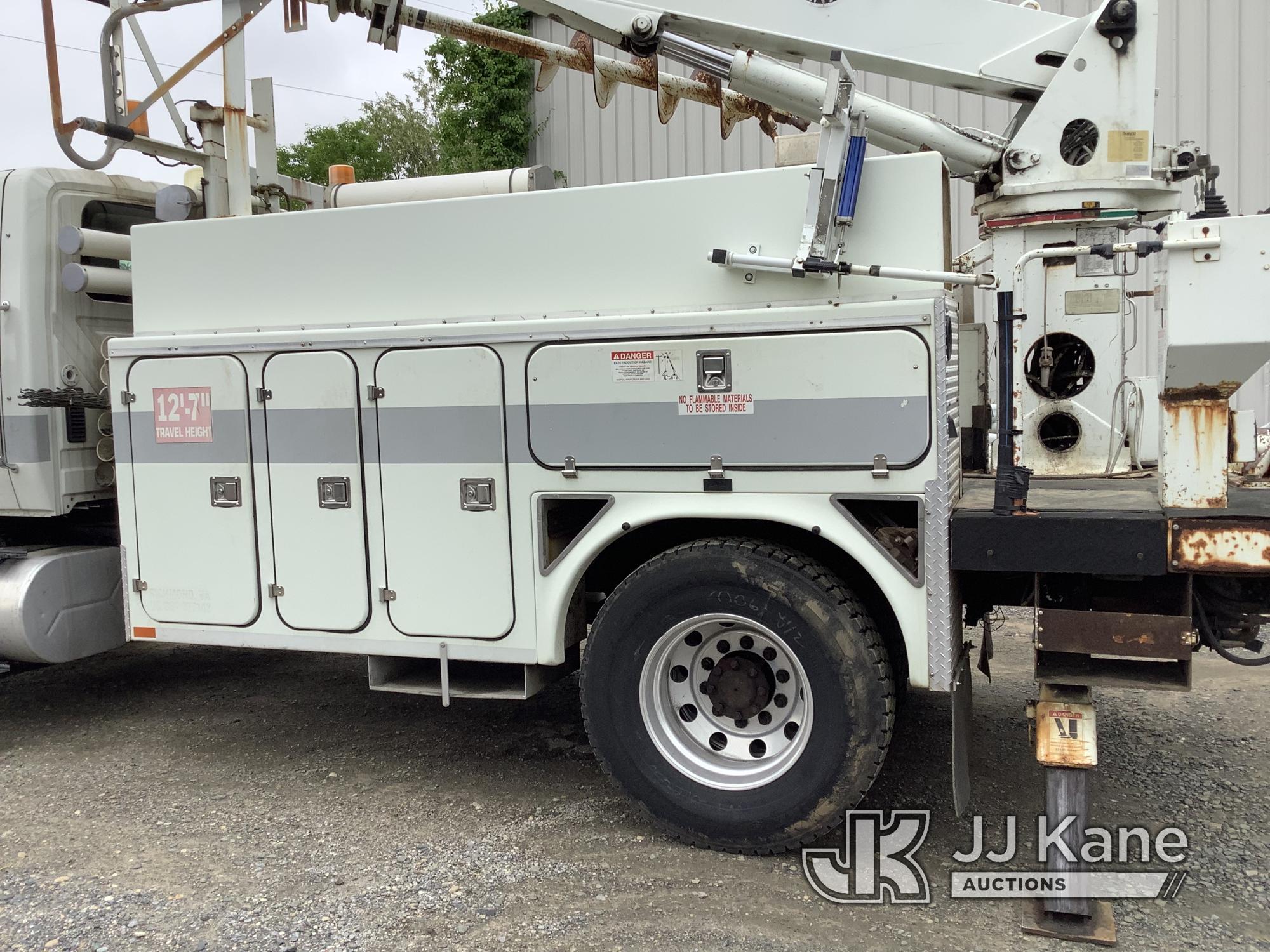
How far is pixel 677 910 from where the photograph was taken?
336 centimetres

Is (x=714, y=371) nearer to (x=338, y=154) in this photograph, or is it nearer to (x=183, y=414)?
(x=183, y=414)

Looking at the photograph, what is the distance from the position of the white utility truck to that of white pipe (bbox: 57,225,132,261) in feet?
0.10

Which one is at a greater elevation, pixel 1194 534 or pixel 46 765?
pixel 1194 534

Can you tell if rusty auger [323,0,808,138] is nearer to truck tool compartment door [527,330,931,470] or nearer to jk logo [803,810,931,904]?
truck tool compartment door [527,330,931,470]

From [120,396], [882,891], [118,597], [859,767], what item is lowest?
[882,891]

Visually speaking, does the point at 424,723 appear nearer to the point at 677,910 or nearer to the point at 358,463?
the point at 358,463

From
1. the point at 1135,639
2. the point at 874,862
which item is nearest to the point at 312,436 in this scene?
the point at 874,862

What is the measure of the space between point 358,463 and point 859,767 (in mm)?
2220

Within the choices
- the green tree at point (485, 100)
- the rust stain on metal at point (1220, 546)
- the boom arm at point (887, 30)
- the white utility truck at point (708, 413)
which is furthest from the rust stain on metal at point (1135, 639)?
the green tree at point (485, 100)

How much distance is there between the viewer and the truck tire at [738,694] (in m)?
3.50

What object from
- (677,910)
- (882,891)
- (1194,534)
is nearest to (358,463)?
(677,910)

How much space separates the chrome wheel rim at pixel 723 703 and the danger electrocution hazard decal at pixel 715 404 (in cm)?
71

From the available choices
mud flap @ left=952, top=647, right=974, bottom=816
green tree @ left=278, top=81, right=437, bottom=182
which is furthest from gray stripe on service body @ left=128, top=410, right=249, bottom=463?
green tree @ left=278, top=81, right=437, bottom=182

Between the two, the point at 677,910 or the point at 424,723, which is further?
the point at 424,723
